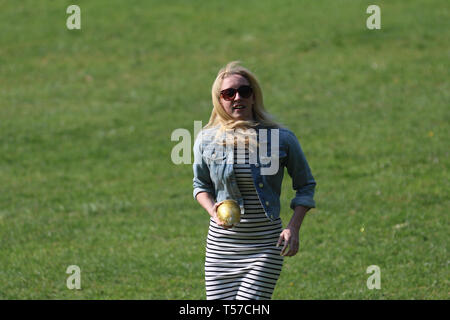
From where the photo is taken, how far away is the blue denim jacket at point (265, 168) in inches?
193

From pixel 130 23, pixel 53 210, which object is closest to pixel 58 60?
pixel 130 23

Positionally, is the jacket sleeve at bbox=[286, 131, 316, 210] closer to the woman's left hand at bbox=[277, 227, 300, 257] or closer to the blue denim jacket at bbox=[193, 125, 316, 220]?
the blue denim jacket at bbox=[193, 125, 316, 220]

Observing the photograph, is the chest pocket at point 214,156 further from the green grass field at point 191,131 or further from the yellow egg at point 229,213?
the green grass field at point 191,131

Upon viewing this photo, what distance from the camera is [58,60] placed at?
19438 mm

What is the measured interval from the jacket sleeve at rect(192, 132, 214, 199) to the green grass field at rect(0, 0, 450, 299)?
279 centimetres

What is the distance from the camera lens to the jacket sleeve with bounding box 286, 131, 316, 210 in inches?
195

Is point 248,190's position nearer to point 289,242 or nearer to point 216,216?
point 216,216

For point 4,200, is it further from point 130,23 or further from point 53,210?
point 130,23

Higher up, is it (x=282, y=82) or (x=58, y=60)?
(x=58, y=60)

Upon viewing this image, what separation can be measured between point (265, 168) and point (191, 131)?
939 cm

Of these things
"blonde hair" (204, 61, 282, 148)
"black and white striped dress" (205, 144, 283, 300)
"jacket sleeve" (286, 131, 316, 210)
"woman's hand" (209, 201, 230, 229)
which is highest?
"blonde hair" (204, 61, 282, 148)
